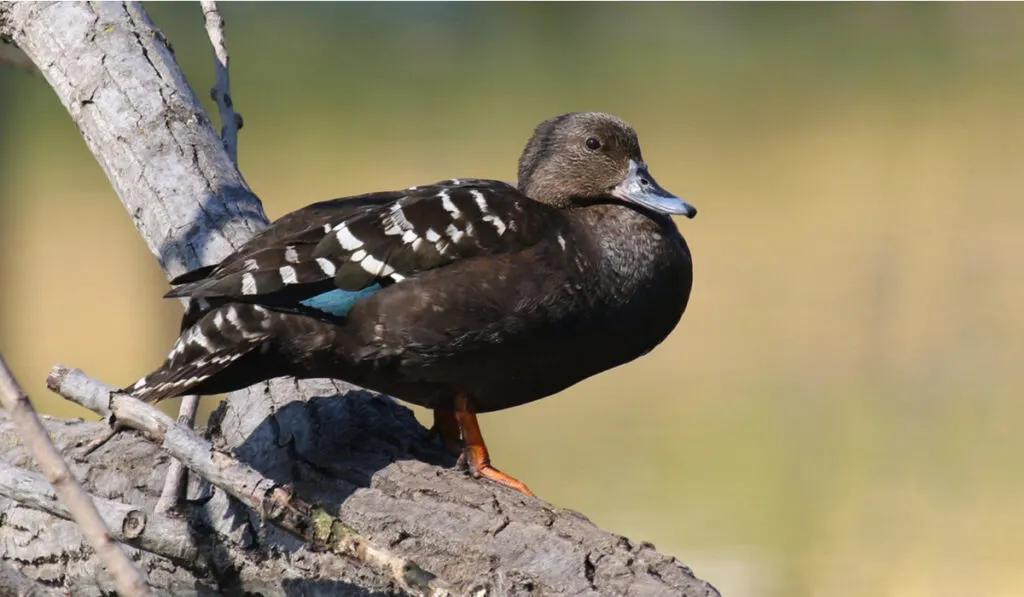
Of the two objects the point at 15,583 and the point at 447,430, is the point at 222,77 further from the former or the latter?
the point at 15,583

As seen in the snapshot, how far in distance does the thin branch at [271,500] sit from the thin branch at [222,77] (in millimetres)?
834

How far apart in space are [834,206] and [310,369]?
3429mm

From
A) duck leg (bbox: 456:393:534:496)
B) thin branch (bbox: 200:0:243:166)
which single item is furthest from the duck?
thin branch (bbox: 200:0:243:166)

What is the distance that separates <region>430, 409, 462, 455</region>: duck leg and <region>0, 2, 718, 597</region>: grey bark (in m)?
0.03

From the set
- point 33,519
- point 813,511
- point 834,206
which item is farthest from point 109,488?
point 834,206

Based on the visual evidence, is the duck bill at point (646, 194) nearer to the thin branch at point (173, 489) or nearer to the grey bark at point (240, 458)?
the grey bark at point (240, 458)

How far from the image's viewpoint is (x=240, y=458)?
1.80 meters

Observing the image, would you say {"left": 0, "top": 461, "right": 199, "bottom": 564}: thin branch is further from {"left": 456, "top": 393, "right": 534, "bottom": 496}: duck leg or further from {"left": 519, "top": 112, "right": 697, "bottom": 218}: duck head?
{"left": 519, "top": 112, "right": 697, "bottom": 218}: duck head

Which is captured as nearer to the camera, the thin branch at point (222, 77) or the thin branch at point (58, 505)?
the thin branch at point (58, 505)

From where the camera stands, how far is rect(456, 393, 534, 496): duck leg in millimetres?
1835

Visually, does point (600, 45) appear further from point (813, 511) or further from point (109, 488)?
point (109, 488)

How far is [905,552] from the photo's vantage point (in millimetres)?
3871

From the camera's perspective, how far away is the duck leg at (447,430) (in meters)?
1.96

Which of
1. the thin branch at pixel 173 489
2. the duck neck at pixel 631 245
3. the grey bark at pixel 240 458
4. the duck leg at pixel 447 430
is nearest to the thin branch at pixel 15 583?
the grey bark at pixel 240 458
